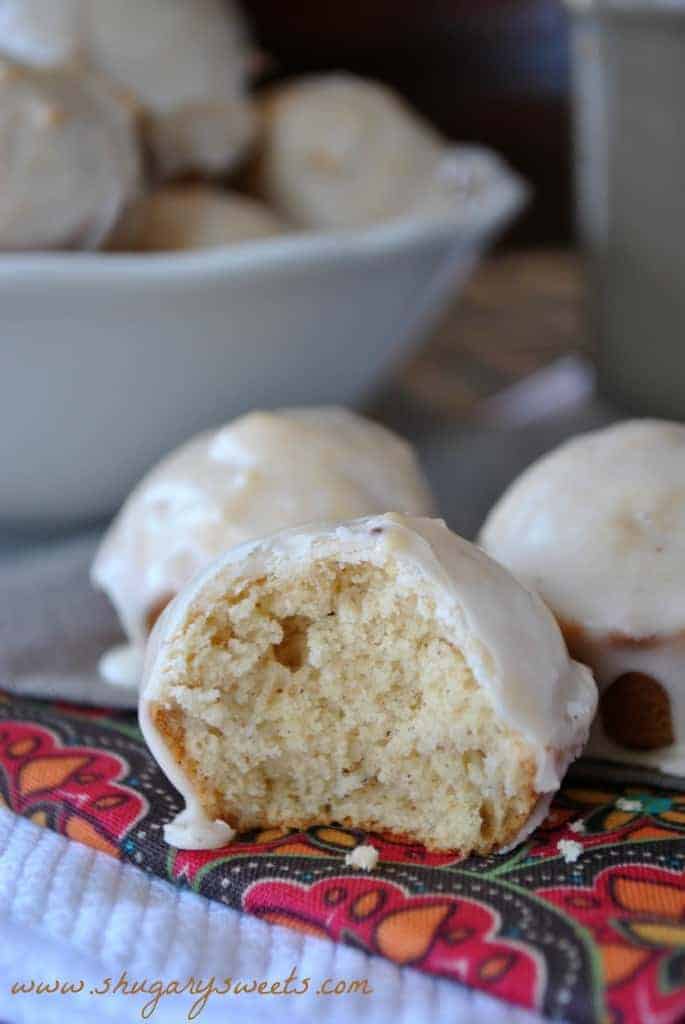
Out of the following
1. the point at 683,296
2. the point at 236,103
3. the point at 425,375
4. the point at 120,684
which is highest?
the point at 236,103

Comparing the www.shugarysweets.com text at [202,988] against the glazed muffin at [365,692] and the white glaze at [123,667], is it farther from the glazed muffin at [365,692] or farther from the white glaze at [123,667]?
the white glaze at [123,667]

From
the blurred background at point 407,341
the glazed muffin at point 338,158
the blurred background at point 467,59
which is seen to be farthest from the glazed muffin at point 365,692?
the blurred background at point 467,59

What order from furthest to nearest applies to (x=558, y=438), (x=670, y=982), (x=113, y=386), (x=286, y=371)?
Answer: (x=558, y=438), (x=286, y=371), (x=113, y=386), (x=670, y=982)

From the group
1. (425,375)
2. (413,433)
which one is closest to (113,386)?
(413,433)

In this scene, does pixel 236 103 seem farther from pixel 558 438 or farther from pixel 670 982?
pixel 670 982

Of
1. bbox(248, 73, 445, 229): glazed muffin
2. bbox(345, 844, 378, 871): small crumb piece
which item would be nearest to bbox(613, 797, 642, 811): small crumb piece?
bbox(345, 844, 378, 871): small crumb piece

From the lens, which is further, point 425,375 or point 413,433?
point 425,375

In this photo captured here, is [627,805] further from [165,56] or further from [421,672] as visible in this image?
[165,56]
